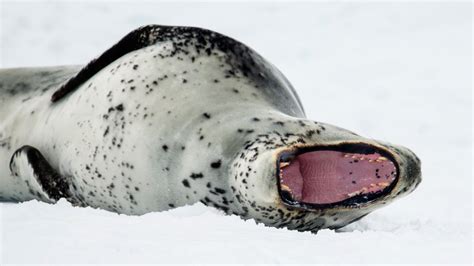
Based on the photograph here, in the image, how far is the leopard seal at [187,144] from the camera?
7.52 ft

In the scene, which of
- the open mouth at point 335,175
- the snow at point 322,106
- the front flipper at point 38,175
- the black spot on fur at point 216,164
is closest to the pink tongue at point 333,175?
the open mouth at point 335,175

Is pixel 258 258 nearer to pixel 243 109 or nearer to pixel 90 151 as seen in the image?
pixel 243 109

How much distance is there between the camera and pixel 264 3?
9.16 m

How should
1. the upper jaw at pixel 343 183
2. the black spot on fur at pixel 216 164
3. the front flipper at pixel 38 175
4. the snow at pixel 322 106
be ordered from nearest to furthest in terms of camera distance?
1. the snow at pixel 322 106
2. the upper jaw at pixel 343 183
3. the black spot on fur at pixel 216 164
4. the front flipper at pixel 38 175

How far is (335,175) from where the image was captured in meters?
2.27

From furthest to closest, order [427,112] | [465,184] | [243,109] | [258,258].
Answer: [427,112] < [465,184] < [243,109] < [258,258]

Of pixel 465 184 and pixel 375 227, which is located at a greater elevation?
pixel 375 227

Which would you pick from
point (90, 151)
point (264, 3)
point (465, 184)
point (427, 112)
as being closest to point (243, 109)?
point (90, 151)

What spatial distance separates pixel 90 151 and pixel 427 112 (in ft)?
11.2

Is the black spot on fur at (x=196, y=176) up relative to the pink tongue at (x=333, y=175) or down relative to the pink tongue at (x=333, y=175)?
down

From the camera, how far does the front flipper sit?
3137 millimetres

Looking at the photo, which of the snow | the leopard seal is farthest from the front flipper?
the snow

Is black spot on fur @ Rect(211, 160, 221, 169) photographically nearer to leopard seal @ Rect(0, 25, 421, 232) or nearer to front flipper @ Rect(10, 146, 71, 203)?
leopard seal @ Rect(0, 25, 421, 232)

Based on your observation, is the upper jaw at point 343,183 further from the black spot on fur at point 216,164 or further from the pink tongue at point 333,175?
the black spot on fur at point 216,164
